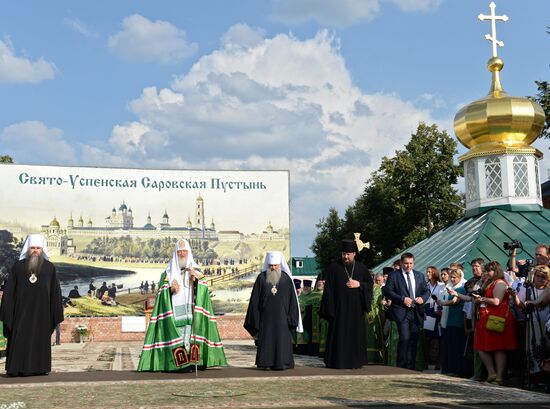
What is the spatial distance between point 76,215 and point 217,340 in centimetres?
1915

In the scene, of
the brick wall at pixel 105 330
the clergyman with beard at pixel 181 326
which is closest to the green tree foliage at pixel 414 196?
the brick wall at pixel 105 330

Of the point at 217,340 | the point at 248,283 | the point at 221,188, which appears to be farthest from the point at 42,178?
the point at 217,340

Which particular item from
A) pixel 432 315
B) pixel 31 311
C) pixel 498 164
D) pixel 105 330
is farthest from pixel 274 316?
pixel 105 330

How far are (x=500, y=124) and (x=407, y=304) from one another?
1094cm

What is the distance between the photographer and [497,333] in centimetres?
971

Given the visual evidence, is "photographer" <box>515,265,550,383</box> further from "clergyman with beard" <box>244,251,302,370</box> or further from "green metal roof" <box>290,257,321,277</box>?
"green metal roof" <box>290,257,321,277</box>

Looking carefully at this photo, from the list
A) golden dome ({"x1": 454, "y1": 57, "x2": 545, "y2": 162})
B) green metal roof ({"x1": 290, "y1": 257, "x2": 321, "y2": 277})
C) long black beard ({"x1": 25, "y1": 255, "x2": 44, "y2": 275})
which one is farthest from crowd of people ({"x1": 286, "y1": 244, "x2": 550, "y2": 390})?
green metal roof ({"x1": 290, "y1": 257, "x2": 321, "y2": 277})

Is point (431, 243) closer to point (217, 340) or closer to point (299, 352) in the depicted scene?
point (299, 352)

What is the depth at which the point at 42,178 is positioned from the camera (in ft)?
95.5

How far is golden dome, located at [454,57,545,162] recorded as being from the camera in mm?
21062

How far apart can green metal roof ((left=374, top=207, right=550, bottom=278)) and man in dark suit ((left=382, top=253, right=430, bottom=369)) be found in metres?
4.30

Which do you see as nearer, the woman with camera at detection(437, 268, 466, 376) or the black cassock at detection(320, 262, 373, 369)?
the woman with camera at detection(437, 268, 466, 376)

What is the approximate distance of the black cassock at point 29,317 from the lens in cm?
1052

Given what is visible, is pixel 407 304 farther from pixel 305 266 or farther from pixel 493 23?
pixel 305 266
